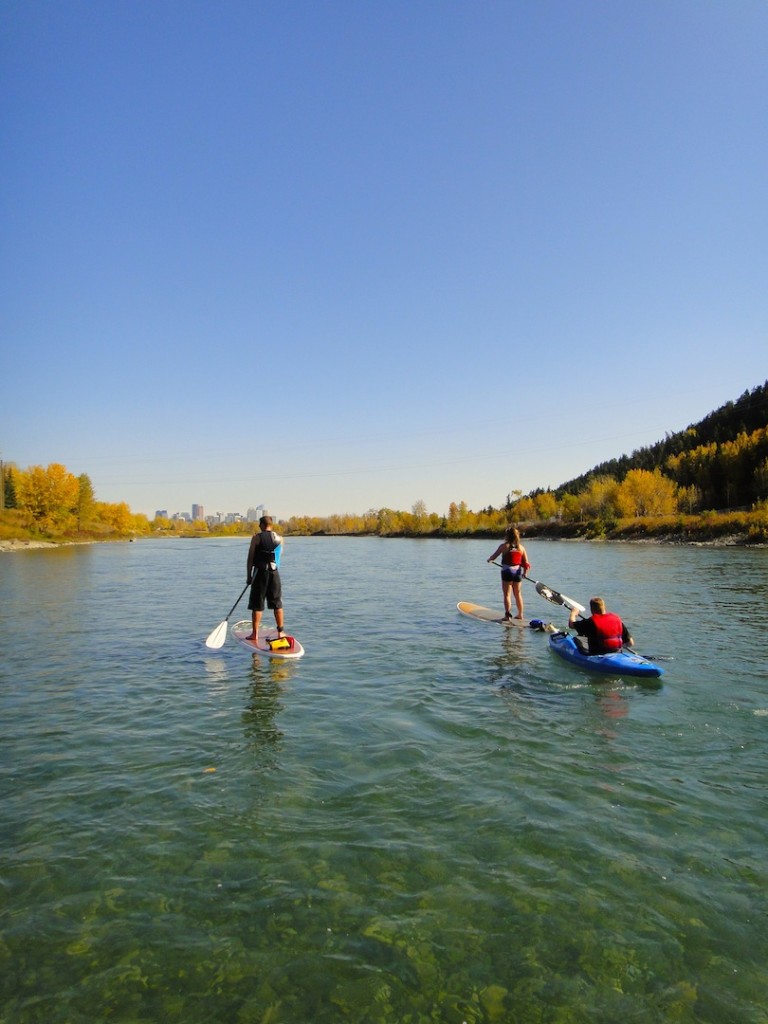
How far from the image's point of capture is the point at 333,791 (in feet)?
21.7

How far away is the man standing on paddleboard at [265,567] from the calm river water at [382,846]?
2013mm

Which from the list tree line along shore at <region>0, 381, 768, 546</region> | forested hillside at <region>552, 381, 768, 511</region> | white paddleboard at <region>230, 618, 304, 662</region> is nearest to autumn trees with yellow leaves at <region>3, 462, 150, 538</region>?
tree line along shore at <region>0, 381, 768, 546</region>

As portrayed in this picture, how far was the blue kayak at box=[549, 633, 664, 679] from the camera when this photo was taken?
37.1 ft

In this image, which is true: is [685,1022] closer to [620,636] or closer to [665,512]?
[620,636]

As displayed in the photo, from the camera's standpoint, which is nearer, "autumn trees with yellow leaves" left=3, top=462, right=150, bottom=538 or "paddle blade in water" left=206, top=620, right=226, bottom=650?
"paddle blade in water" left=206, top=620, right=226, bottom=650

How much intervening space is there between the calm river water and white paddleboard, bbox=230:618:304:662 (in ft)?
3.63

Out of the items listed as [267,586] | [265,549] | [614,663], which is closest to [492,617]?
[614,663]

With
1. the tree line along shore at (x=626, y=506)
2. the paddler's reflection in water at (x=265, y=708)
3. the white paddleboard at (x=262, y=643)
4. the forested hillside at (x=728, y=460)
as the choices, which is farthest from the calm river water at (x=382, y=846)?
the forested hillside at (x=728, y=460)

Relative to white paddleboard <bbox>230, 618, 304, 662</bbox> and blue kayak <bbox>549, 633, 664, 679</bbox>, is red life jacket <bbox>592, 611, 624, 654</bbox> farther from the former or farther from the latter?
white paddleboard <bbox>230, 618, 304, 662</bbox>

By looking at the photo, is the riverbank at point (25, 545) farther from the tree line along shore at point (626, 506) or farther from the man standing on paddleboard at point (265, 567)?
the man standing on paddleboard at point (265, 567)

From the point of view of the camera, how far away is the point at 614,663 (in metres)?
11.7

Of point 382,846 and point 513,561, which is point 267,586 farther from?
point 382,846

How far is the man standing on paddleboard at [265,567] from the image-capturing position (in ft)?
44.4

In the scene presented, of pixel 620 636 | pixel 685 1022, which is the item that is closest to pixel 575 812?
pixel 685 1022
